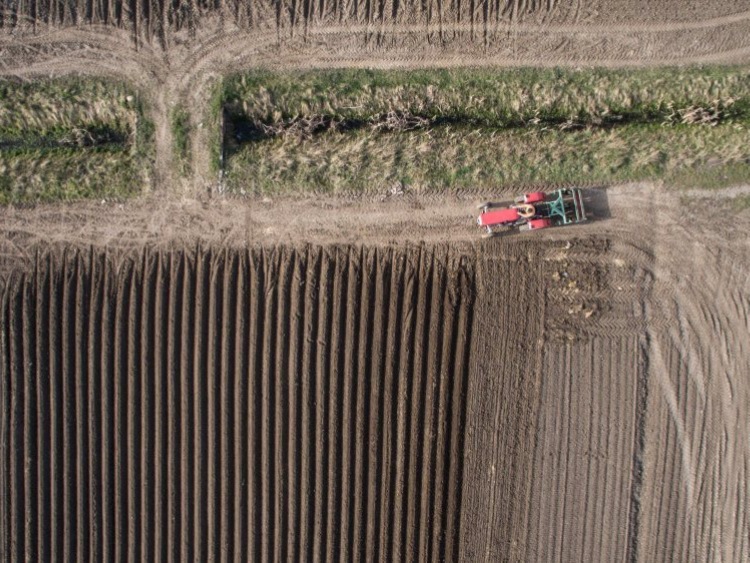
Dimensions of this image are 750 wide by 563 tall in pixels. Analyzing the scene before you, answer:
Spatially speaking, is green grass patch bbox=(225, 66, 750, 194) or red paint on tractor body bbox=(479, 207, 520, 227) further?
green grass patch bbox=(225, 66, 750, 194)

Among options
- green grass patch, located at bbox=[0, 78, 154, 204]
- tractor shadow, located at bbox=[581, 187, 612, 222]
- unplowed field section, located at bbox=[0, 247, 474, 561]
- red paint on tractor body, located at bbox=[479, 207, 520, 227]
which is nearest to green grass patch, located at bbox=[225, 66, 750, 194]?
tractor shadow, located at bbox=[581, 187, 612, 222]

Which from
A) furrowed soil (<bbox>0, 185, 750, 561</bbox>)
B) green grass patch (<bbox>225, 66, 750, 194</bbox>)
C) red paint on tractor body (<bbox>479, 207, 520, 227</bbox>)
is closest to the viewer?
red paint on tractor body (<bbox>479, 207, 520, 227</bbox>)

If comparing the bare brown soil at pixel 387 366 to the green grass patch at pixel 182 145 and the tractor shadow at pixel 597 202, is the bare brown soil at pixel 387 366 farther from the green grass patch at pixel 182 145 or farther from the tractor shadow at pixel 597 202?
the green grass patch at pixel 182 145

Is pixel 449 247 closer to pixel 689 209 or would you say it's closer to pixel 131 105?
pixel 689 209

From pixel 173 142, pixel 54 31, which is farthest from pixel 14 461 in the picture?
pixel 54 31

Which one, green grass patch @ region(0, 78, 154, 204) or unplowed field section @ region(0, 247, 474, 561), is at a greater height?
green grass patch @ region(0, 78, 154, 204)

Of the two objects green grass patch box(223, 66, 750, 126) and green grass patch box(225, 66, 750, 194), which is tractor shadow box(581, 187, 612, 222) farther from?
green grass patch box(223, 66, 750, 126)

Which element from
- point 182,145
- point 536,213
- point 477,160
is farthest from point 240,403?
point 536,213
